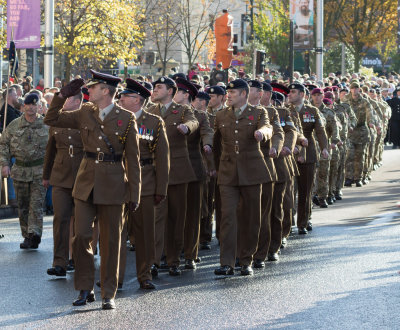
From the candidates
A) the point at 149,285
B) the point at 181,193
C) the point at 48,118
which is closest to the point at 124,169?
the point at 48,118

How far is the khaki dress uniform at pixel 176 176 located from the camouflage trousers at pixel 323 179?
7.00 m

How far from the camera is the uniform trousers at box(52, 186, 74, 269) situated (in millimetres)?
11227

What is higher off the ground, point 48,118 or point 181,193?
point 48,118

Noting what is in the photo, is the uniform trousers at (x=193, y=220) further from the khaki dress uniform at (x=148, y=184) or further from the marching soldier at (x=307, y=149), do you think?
the marching soldier at (x=307, y=149)

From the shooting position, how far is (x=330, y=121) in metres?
18.2

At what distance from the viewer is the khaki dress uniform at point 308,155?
15.1 metres

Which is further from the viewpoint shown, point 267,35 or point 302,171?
point 267,35

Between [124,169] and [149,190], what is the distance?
44.9 inches

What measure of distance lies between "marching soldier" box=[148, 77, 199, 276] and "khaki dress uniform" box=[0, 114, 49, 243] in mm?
2190

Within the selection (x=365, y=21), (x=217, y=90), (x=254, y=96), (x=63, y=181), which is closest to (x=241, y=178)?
(x=254, y=96)

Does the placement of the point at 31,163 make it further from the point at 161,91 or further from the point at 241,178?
the point at 241,178

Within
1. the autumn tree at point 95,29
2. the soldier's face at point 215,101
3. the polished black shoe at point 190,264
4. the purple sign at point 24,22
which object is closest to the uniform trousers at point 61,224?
the polished black shoe at point 190,264

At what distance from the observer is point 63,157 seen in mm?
11477

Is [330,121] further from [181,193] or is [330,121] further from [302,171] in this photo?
[181,193]
